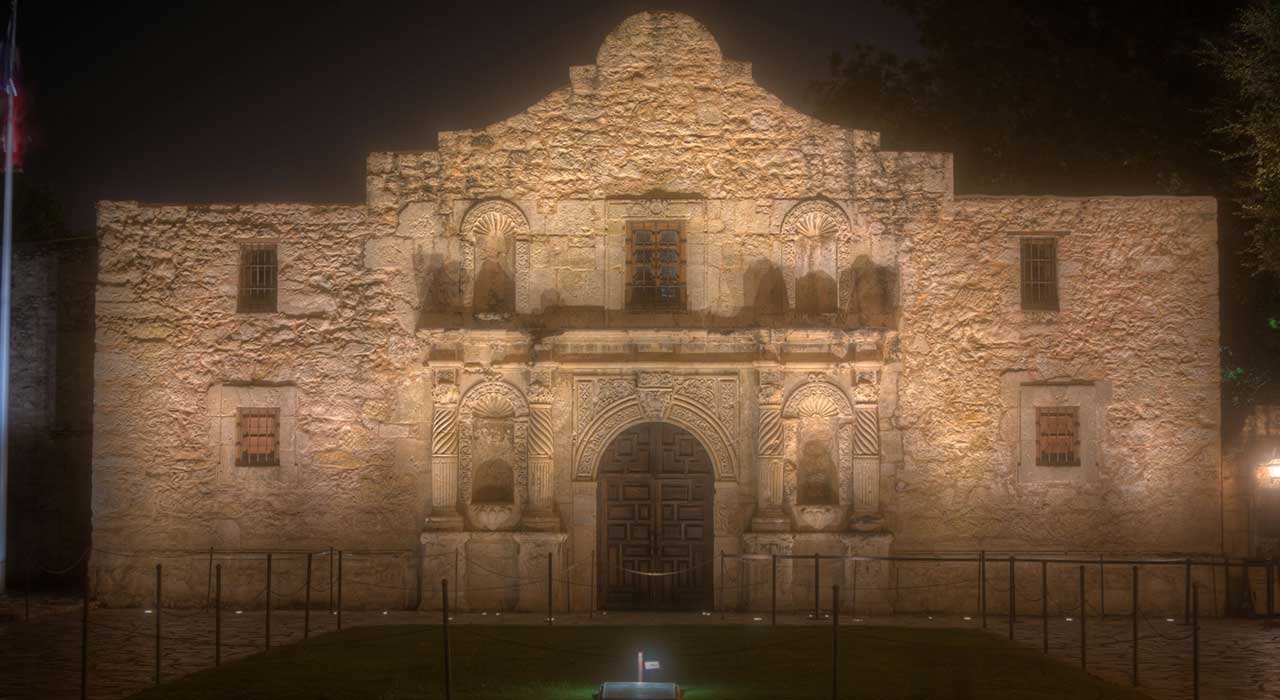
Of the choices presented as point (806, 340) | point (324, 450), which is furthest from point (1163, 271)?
point (324, 450)

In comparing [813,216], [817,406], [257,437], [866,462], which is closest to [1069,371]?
[866,462]

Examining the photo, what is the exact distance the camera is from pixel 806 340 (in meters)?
22.0

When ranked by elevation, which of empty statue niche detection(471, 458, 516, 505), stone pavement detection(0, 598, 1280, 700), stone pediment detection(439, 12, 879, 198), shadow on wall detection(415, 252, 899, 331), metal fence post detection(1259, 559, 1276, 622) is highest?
stone pediment detection(439, 12, 879, 198)

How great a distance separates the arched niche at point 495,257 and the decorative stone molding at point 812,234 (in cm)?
381

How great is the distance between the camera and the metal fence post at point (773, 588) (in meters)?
19.9

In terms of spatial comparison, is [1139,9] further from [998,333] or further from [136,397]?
[136,397]

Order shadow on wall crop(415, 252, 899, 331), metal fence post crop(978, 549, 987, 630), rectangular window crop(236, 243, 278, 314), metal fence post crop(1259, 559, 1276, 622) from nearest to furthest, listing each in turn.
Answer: metal fence post crop(978, 549, 987, 630) → metal fence post crop(1259, 559, 1276, 622) → shadow on wall crop(415, 252, 899, 331) → rectangular window crop(236, 243, 278, 314)

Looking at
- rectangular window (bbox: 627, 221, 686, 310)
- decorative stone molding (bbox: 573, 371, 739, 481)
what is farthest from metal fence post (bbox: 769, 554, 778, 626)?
rectangular window (bbox: 627, 221, 686, 310)

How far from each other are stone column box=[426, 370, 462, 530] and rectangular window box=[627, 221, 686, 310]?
9.51ft

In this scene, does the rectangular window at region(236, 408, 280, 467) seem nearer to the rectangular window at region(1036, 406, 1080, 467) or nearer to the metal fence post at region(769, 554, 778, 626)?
A: the metal fence post at region(769, 554, 778, 626)

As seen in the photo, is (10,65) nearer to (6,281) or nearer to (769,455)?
(6,281)

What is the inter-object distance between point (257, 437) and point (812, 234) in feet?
28.3

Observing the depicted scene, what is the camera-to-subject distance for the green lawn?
584 inches

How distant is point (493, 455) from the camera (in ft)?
73.5
